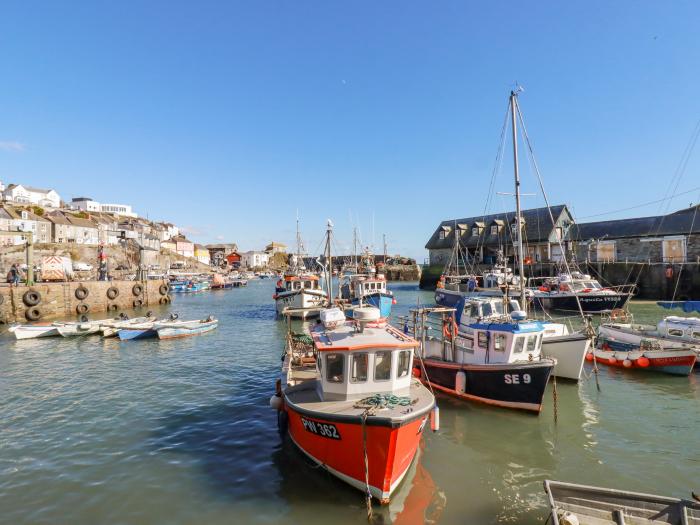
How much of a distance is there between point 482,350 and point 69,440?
1546 centimetres

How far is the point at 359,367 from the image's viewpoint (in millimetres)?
11000

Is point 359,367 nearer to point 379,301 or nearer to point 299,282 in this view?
point 379,301

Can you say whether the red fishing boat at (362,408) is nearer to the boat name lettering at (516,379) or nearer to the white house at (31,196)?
the boat name lettering at (516,379)

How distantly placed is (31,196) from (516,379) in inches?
6165

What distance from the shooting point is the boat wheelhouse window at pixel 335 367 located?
36.1ft

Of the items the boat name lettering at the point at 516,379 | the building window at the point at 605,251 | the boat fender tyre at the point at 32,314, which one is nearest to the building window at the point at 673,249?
the building window at the point at 605,251

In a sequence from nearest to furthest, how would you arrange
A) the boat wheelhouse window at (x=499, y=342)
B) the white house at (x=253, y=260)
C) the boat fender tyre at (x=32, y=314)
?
the boat wheelhouse window at (x=499, y=342) < the boat fender tyre at (x=32, y=314) < the white house at (x=253, y=260)

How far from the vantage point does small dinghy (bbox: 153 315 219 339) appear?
31625mm

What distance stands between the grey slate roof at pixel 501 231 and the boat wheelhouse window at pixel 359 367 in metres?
54.5

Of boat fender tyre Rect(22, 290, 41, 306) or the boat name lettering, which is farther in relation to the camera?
boat fender tyre Rect(22, 290, 41, 306)

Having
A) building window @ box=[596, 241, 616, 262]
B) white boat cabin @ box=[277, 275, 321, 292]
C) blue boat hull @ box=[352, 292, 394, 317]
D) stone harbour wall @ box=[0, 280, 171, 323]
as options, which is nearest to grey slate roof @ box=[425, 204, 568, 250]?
building window @ box=[596, 241, 616, 262]

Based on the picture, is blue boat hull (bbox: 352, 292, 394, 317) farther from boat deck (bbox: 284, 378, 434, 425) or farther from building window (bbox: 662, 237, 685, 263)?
building window (bbox: 662, 237, 685, 263)

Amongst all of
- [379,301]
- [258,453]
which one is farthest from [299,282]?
[258,453]

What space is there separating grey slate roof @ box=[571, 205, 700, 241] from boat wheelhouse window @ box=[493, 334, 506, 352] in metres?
50.7
